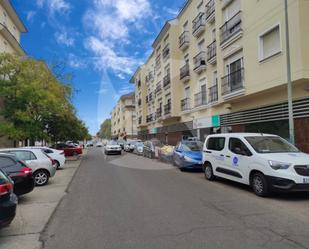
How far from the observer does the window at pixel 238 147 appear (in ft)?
32.7

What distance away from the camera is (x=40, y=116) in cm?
2448

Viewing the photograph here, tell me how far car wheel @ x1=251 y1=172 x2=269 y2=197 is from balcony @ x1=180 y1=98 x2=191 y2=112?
20.4 metres

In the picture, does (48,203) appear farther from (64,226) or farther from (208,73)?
(208,73)

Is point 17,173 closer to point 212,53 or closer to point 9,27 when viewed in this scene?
point 212,53

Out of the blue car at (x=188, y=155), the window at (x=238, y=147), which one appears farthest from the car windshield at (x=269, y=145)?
the blue car at (x=188, y=155)

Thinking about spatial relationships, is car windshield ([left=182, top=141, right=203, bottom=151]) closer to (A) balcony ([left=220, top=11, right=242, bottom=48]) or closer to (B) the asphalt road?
(B) the asphalt road

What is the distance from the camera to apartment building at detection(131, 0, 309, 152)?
1445 cm

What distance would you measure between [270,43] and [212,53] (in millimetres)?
8130

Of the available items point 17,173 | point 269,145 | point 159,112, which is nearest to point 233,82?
point 269,145

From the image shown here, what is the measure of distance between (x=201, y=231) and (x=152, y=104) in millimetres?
40262

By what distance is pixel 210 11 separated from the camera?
951 inches

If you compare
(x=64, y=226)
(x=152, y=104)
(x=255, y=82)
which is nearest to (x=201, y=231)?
(x=64, y=226)

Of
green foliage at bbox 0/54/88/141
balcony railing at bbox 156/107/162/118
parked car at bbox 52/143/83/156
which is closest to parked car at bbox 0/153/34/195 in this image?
green foliage at bbox 0/54/88/141

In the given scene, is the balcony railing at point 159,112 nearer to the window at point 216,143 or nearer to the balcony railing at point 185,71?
the balcony railing at point 185,71
